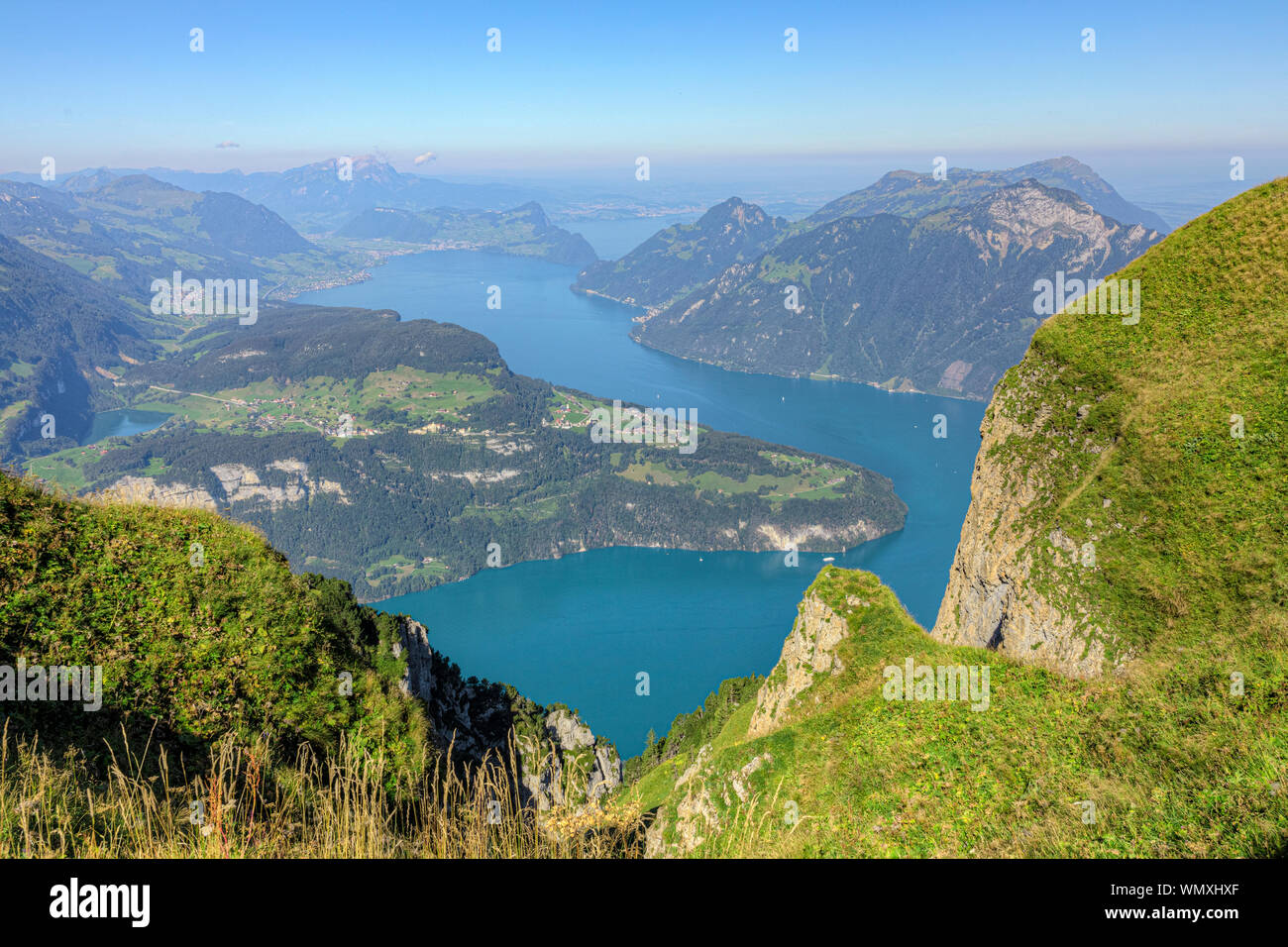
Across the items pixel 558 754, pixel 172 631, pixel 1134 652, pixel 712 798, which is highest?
pixel 172 631

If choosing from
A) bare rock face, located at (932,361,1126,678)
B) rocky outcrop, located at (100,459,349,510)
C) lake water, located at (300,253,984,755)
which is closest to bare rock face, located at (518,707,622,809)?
bare rock face, located at (932,361,1126,678)

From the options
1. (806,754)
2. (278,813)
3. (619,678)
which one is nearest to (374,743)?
(278,813)

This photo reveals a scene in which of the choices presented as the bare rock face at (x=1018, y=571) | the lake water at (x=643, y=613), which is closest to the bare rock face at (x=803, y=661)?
the bare rock face at (x=1018, y=571)

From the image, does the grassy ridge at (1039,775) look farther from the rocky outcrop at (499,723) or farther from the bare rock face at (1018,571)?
the rocky outcrop at (499,723)

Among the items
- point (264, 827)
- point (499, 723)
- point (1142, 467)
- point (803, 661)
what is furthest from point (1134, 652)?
point (499, 723)

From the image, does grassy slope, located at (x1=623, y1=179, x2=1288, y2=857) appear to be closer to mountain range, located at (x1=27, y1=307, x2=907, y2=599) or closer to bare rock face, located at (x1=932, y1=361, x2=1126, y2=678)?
bare rock face, located at (x1=932, y1=361, x2=1126, y2=678)

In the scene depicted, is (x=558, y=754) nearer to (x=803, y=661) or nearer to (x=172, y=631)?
(x=803, y=661)
